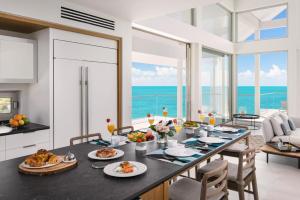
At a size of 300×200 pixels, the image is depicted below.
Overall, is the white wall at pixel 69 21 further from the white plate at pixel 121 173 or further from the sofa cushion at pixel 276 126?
the sofa cushion at pixel 276 126

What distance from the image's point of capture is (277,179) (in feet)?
11.4

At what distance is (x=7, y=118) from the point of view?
3.40 m

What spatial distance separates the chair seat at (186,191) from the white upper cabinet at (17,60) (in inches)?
93.3

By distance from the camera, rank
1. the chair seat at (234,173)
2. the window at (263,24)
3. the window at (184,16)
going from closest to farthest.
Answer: the chair seat at (234,173)
the window at (184,16)
the window at (263,24)

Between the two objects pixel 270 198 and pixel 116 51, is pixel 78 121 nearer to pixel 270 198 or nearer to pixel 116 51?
pixel 116 51

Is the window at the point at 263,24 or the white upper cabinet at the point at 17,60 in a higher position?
the window at the point at 263,24

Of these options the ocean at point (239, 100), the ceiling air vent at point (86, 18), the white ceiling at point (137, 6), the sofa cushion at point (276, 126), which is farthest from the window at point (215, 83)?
the ceiling air vent at point (86, 18)

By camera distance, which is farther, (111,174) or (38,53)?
(38,53)

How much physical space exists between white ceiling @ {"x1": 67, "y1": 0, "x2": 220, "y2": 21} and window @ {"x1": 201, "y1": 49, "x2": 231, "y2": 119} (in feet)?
9.94

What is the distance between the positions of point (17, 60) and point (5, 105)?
71cm

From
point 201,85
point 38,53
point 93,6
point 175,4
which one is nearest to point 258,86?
point 201,85

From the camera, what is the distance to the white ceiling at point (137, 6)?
3.28 meters

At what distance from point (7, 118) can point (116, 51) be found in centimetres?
186

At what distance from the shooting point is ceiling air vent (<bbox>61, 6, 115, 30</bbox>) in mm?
3230
